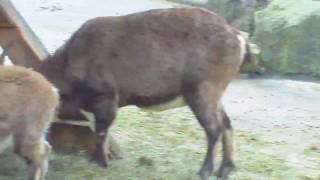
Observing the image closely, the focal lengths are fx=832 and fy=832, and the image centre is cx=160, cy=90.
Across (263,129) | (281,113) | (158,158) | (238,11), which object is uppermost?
(158,158)

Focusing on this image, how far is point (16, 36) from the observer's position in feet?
20.7

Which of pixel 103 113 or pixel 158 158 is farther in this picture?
pixel 158 158

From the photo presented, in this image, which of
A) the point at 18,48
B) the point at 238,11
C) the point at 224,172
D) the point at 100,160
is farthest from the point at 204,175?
the point at 238,11

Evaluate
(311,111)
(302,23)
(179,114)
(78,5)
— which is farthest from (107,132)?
(78,5)

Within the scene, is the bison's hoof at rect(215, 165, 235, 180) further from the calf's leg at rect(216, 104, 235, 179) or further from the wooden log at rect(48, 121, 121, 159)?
the wooden log at rect(48, 121, 121, 159)

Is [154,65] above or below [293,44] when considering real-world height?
above

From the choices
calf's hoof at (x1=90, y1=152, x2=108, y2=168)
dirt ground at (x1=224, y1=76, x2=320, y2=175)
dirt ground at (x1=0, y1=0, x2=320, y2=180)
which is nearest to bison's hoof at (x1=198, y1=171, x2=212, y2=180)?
dirt ground at (x1=0, y1=0, x2=320, y2=180)

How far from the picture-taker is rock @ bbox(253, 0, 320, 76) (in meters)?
10.8

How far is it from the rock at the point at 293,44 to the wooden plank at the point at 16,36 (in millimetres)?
4944

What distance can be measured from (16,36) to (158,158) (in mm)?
1480

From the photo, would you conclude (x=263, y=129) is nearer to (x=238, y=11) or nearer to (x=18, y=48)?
(x=18, y=48)

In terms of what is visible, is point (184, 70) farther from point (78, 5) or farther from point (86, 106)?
point (78, 5)

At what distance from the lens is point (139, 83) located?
614 cm

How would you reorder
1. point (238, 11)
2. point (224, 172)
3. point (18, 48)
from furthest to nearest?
point (238, 11)
point (18, 48)
point (224, 172)
